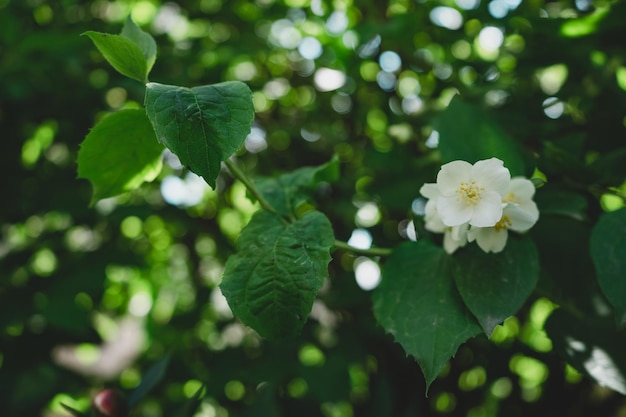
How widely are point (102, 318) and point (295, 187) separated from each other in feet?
6.66

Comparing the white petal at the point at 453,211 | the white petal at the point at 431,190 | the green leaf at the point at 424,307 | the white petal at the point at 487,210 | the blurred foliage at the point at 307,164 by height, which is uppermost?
the white petal at the point at 487,210

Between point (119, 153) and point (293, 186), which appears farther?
point (293, 186)

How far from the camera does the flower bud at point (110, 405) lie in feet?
4.25

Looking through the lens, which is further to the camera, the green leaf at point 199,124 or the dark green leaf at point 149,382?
the dark green leaf at point 149,382

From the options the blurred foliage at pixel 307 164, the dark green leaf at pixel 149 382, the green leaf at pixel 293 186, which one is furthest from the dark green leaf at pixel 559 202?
the dark green leaf at pixel 149 382

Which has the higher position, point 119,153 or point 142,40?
point 142,40

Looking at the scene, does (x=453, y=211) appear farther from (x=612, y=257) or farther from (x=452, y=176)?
(x=612, y=257)

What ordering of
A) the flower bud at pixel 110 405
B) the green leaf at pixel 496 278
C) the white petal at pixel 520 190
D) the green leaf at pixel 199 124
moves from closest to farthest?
the green leaf at pixel 199 124
the green leaf at pixel 496 278
the white petal at pixel 520 190
the flower bud at pixel 110 405

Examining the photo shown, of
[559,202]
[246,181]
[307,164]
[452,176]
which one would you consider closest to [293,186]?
[246,181]

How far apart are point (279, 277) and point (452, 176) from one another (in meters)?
0.32

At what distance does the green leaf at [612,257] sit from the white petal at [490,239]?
0.13 meters

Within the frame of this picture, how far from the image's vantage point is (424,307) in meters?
0.91

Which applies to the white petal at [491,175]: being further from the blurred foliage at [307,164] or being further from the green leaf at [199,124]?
the green leaf at [199,124]

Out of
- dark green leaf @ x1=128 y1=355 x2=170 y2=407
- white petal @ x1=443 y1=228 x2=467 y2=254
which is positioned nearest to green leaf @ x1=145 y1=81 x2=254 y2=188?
white petal @ x1=443 y1=228 x2=467 y2=254
